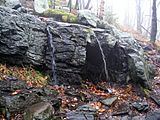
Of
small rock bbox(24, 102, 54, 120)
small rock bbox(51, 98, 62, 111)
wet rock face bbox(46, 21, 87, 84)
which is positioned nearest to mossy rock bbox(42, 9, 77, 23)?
wet rock face bbox(46, 21, 87, 84)

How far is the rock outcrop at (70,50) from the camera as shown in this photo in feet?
35.4

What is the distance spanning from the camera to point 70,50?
11.6 metres

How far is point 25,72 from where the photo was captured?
10.6 metres

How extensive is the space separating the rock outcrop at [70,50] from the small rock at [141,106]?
1.92 m

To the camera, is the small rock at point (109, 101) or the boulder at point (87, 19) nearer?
the small rock at point (109, 101)

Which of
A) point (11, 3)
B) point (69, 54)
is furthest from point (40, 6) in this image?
point (69, 54)

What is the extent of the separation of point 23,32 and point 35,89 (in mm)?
2912

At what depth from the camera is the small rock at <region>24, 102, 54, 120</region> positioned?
7561 millimetres

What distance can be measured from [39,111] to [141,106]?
13.7ft

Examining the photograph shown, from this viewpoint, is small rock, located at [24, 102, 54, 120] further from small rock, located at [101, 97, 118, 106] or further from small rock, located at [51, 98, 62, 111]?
small rock, located at [101, 97, 118, 106]

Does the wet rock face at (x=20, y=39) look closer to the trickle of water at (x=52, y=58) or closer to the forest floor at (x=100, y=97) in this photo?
the trickle of water at (x=52, y=58)

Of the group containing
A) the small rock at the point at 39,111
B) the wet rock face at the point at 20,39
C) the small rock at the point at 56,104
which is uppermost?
the wet rock face at the point at 20,39

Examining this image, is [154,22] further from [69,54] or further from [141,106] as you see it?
[141,106]

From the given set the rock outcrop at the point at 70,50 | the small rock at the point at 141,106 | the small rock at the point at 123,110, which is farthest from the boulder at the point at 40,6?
the small rock at the point at 141,106
